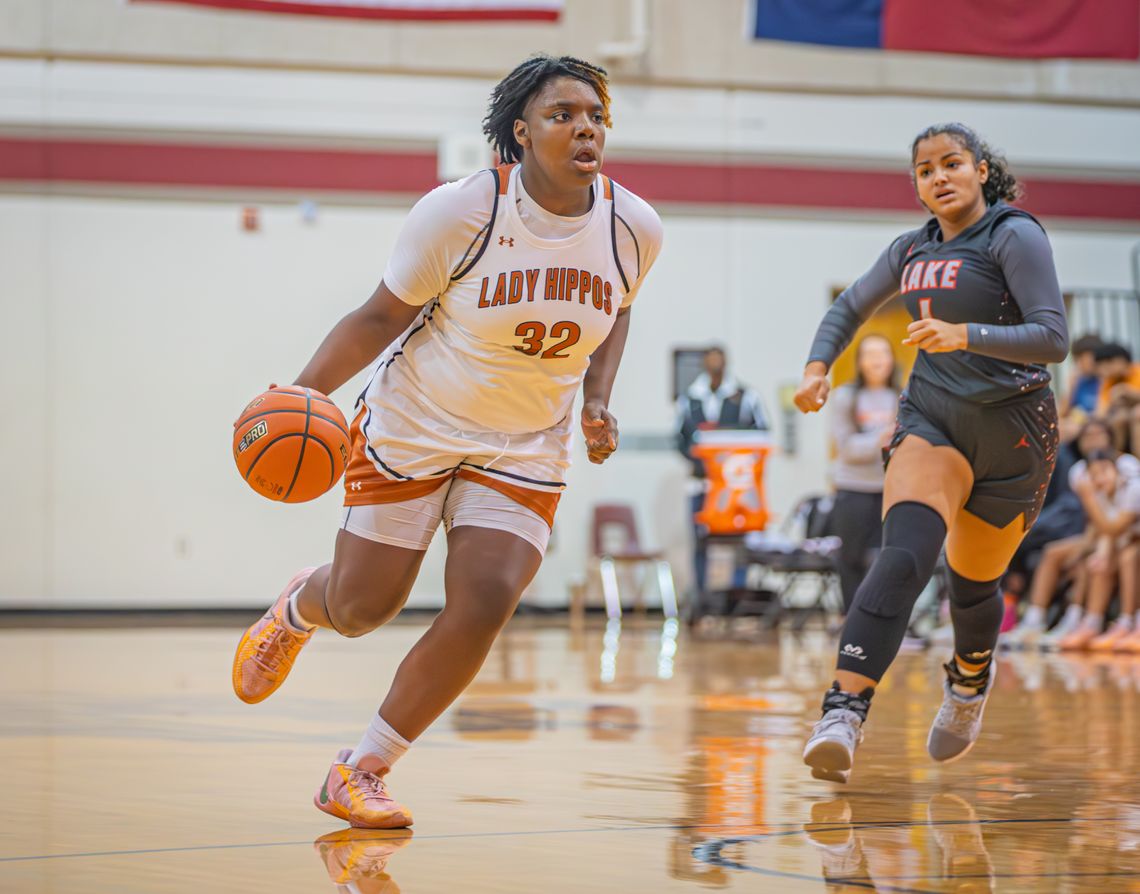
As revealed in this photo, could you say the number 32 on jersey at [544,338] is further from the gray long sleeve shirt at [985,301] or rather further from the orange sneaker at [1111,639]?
the orange sneaker at [1111,639]

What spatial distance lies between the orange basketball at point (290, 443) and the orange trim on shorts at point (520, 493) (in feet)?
0.99

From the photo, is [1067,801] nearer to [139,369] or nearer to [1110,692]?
[1110,692]

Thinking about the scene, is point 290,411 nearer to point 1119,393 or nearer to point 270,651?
point 270,651

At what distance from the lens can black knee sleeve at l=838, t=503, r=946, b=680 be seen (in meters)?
3.94

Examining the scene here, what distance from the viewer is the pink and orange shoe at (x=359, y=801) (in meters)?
3.25

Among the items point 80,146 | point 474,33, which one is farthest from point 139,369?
point 474,33

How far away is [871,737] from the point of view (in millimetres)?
5172

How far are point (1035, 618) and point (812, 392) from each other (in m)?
6.36

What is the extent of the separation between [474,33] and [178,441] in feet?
13.5

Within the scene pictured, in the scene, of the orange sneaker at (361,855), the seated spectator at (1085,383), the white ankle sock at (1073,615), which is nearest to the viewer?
the orange sneaker at (361,855)

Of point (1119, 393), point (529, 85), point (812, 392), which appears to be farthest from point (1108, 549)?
point (529, 85)

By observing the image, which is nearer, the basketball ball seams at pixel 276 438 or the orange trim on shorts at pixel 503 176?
the basketball ball seams at pixel 276 438

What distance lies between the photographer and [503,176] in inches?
139

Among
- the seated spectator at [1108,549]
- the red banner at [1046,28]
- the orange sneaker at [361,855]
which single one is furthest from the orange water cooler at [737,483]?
the orange sneaker at [361,855]
